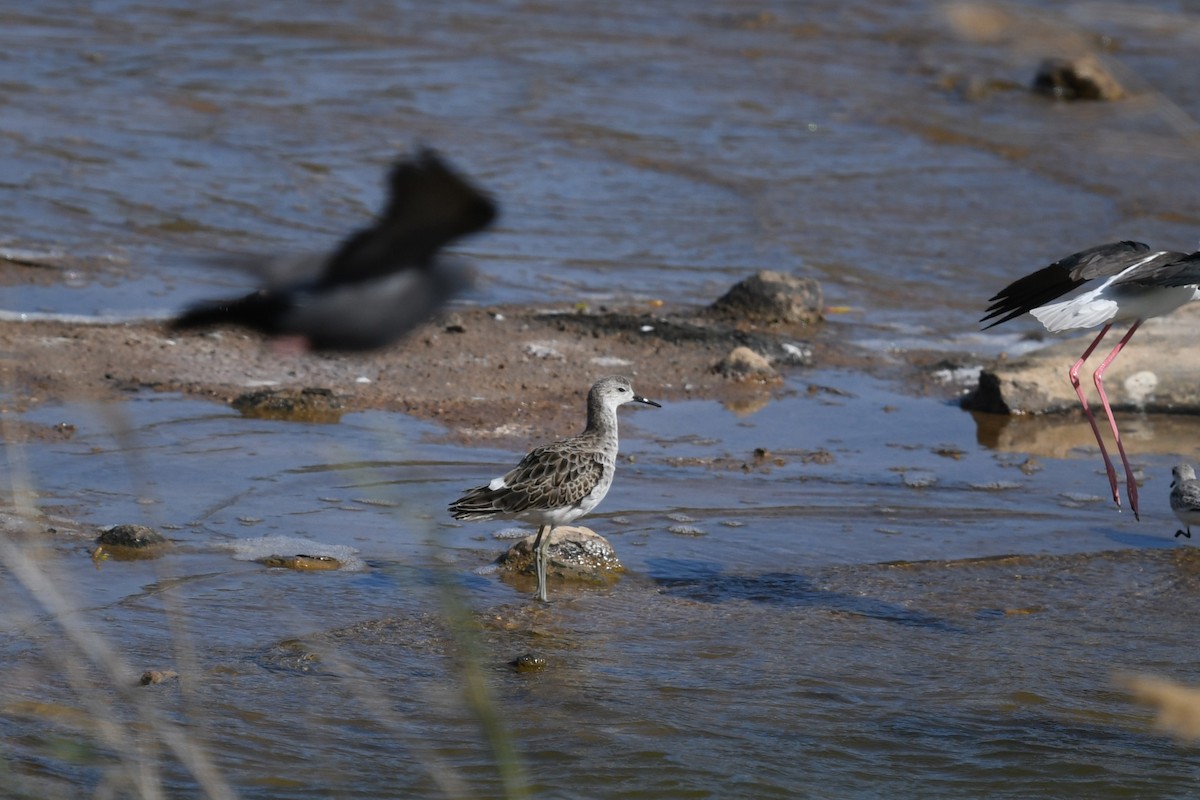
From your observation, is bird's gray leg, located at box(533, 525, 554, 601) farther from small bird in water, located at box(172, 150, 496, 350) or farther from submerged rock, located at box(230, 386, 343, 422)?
small bird in water, located at box(172, 150, 496, 350)

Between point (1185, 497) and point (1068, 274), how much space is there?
1.30 metres

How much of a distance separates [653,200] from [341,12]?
39.1ft

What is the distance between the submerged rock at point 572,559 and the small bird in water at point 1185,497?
2.52 m

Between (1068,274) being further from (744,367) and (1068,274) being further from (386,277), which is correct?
(386,277)

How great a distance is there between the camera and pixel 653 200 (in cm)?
1492

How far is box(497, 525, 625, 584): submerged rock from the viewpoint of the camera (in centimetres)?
696

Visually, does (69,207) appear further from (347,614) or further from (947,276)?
(347,614)

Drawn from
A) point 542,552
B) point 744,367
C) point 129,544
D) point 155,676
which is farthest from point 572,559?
point 744,367

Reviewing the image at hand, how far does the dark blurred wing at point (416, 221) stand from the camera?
347 centimetres

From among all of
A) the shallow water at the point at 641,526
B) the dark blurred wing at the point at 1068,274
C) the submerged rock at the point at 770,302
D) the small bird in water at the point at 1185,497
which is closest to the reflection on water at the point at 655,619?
the shallow water at the point at 641,526

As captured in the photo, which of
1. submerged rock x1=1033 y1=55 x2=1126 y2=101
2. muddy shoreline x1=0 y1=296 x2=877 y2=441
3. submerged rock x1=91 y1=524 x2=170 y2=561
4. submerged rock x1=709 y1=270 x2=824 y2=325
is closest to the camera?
submerged rock x1=91 y1=524 x2=170 y2=561

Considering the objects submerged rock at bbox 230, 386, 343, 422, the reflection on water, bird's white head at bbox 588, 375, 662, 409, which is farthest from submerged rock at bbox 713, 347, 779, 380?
submerged rock at bbox 230, 386, 343, 422

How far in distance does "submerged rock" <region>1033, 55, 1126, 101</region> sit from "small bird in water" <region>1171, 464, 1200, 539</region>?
13925mm

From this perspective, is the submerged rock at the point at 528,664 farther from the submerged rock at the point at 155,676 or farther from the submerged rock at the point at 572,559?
the submerged rock at the point at 155,676
